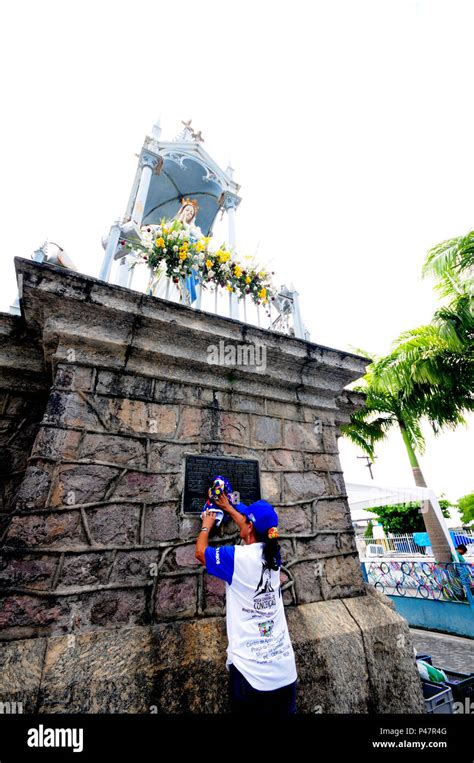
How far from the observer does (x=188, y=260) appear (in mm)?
3414

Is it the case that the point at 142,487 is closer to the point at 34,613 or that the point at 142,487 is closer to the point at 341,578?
the point at 34,613

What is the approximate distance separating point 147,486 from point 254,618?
3.75ft

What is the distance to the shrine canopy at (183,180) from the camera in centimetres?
604

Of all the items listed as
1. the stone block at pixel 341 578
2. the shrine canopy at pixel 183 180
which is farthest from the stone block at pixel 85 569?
the shrine canopy at pixel 183 180

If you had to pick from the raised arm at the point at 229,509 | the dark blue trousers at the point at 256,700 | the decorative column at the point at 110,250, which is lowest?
the dark blue trousers at the point at 256,700

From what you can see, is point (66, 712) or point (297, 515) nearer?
point (66, 712)

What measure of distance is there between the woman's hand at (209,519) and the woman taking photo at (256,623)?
0.5 inches

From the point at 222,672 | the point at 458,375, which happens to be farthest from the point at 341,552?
the point at 458,375

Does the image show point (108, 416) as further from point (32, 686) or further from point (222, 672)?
point (222, 672)

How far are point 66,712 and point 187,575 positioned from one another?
0.91m

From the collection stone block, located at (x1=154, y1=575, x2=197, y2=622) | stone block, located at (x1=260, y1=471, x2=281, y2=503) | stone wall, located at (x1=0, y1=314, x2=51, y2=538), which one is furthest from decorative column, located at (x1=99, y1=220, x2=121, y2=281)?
stone block, located at (x1=154, y1=575, x2=197, y2=622)

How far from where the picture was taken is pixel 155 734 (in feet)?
5.83

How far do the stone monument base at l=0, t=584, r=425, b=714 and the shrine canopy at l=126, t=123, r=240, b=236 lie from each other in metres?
6.16

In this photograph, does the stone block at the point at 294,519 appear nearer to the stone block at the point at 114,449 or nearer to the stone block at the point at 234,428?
the stone block at the point at 234,428
